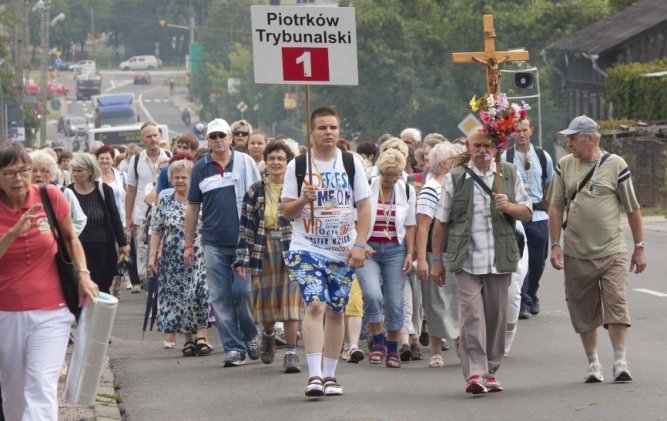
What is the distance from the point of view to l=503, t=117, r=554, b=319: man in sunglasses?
1577 cm

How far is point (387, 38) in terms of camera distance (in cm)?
7675

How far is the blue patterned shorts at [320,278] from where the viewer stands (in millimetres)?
Result: 11180

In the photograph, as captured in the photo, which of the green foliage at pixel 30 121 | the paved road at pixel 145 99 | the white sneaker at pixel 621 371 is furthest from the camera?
the paved road at pixel 145 99

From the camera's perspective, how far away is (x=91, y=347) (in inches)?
345

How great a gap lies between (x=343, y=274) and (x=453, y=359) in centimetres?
258

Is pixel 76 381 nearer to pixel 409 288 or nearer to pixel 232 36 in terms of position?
pixel 409 288

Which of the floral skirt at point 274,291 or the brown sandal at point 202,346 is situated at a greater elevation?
the floral skirt at point 274,291

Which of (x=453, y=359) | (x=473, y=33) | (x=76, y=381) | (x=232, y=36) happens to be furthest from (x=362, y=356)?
(x=232, y=36)

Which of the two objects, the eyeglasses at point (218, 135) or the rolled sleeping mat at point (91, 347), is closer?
the rolled sleeping mat at point (91, 347)

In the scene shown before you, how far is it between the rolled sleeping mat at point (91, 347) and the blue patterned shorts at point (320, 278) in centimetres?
250

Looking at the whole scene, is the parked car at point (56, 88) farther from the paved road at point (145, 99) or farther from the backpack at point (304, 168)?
the backpack at point (304, 168)

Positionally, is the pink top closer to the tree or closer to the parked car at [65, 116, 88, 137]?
the tree

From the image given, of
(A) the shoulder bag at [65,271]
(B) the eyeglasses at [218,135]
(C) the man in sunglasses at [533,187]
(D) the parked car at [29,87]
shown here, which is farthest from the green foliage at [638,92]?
(A) the shoulder bag at [65,271]

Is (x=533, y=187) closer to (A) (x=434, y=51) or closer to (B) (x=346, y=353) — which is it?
(B) (x=346, y=353)
